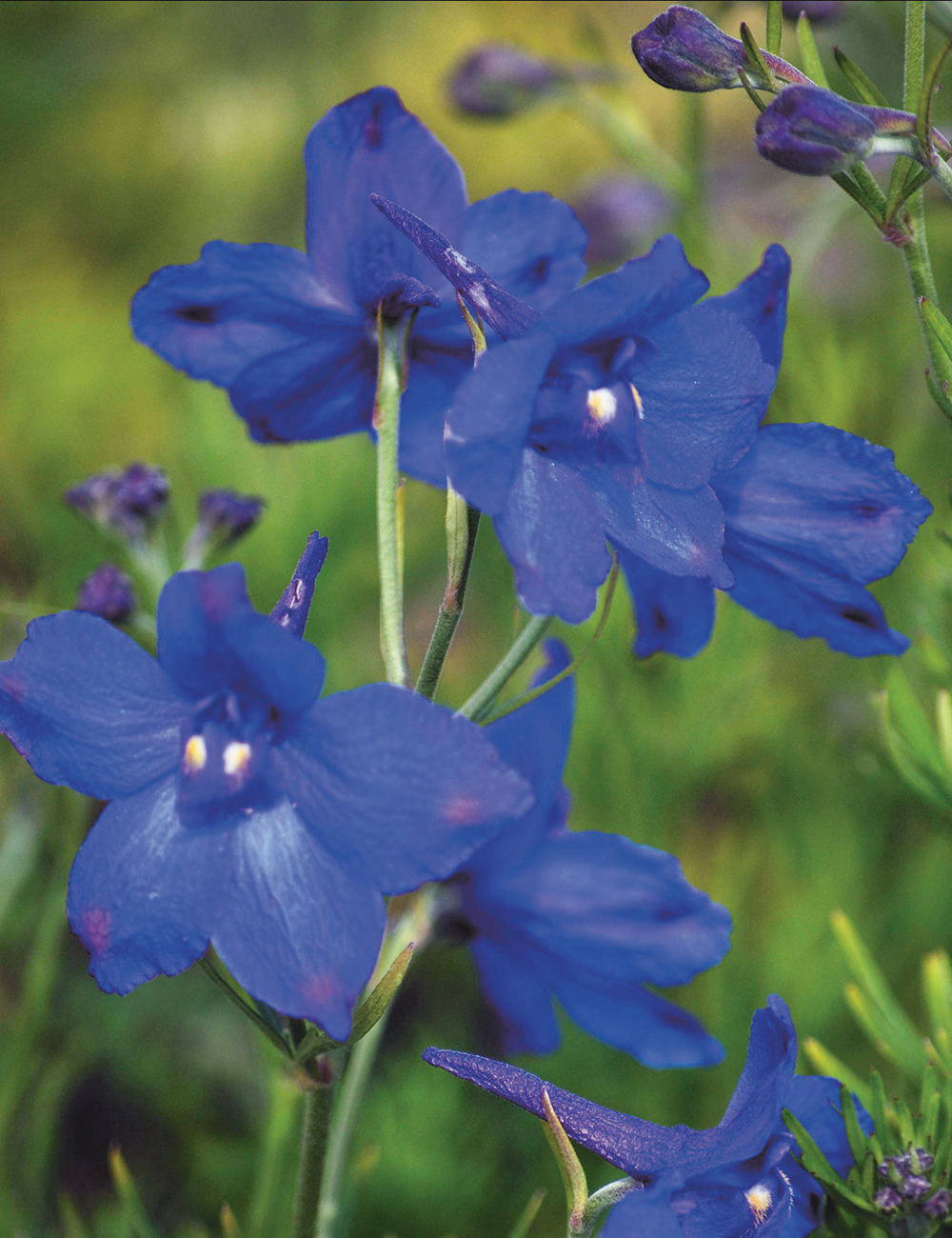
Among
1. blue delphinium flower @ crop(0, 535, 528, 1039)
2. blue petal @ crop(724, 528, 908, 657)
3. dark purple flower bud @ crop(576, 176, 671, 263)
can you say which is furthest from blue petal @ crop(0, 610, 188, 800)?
dark purple flower bud @ crop(576, 176, 671, 263)

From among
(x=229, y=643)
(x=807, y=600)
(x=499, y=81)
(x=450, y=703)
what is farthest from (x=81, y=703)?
(x=499, y=81)

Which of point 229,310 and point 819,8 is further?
point 819,8

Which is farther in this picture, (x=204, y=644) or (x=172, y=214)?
(x=172, y=214)

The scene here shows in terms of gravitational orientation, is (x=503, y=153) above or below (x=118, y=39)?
below

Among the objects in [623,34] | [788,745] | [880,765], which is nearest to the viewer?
[880,765]

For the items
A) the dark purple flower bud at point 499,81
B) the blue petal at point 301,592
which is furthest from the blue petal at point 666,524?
the dark purple flower bud at point 499,81

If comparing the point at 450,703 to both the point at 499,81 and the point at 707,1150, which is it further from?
the point at 707,1150

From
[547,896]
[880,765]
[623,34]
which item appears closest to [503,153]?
[623,34]

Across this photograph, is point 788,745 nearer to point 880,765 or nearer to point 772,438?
point 880,765
